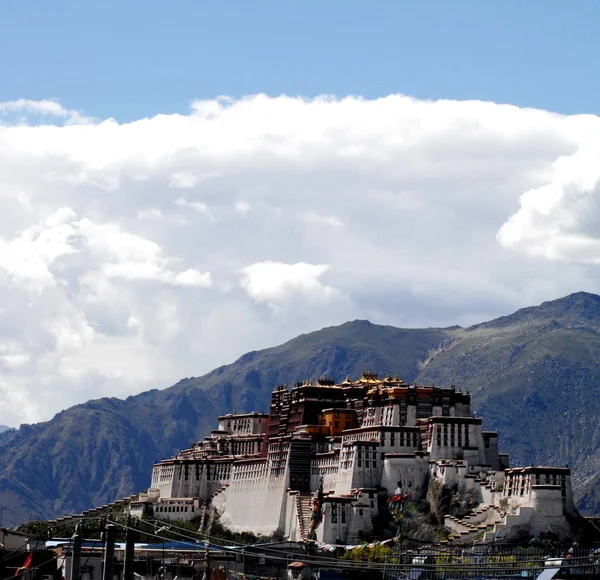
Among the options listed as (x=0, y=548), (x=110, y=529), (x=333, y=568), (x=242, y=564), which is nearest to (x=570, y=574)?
(x=333, y=568)

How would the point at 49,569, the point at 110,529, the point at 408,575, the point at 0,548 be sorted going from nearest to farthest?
the point at 110,529 → the point at 0,548 → the point at 49,569 → the point at 408,575

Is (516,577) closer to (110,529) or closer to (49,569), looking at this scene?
(49,569)

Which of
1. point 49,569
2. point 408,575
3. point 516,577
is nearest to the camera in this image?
point 49,569

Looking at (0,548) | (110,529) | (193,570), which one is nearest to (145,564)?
(193,570)

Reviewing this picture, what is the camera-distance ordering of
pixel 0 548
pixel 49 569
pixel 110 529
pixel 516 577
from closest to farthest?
pixel 110 529 < pixel 0 548 < pixel 49 569 < pixel 516 577

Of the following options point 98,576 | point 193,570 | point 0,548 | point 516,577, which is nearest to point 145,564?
point 193,570

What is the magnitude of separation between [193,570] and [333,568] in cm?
1605

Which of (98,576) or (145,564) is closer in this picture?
(98,576)

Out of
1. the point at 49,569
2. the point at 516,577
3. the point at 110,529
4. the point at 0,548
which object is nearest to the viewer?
the point at 110,529

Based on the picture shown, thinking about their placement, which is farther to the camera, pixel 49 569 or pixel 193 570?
pixel 193 570

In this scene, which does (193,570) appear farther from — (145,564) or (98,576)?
(98,576)

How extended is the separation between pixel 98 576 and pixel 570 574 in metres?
53.7

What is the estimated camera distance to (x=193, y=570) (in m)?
178

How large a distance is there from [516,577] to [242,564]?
3568 centimetres
